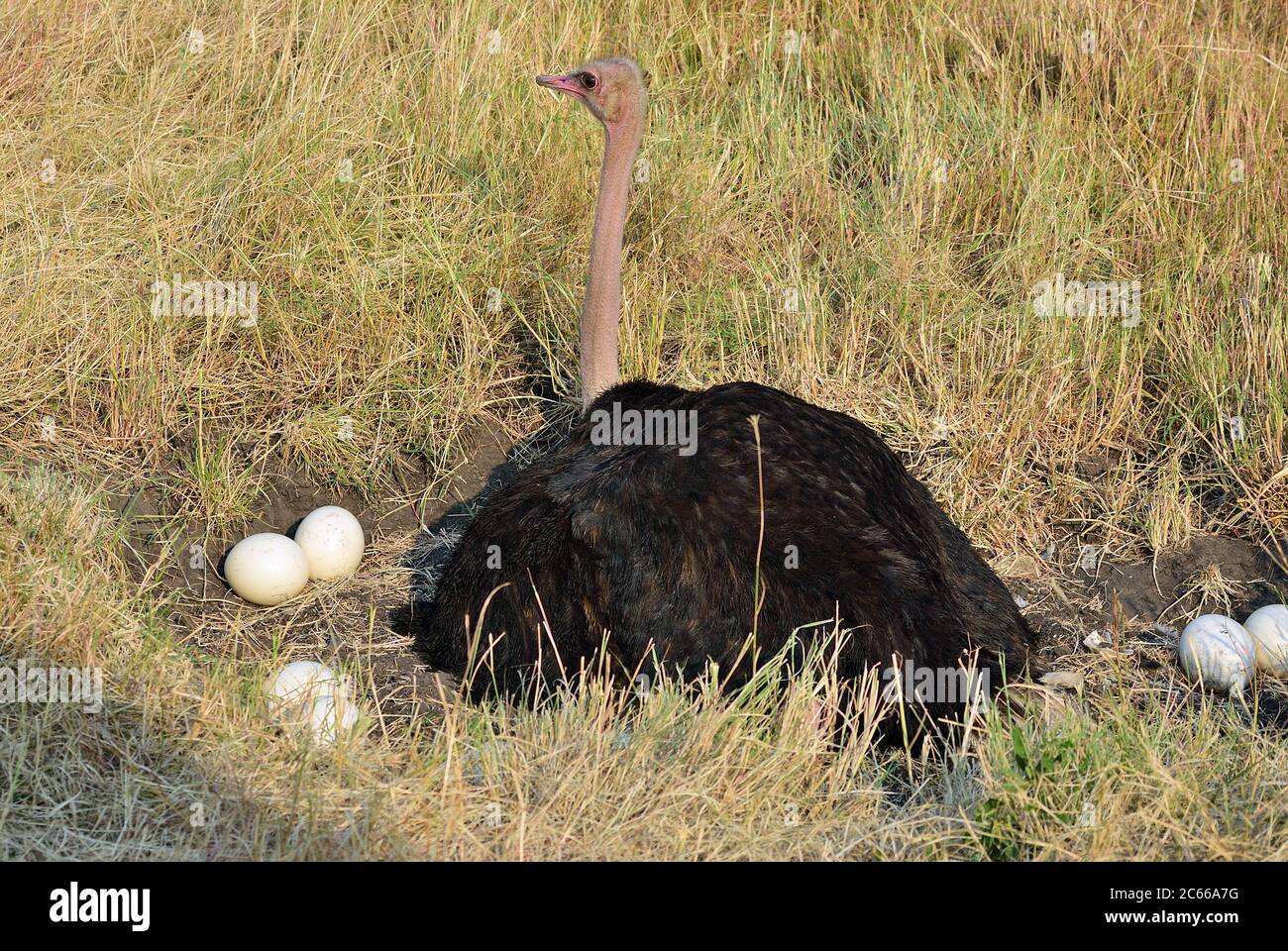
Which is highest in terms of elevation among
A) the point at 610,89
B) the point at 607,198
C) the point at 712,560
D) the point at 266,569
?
the point at 610,89

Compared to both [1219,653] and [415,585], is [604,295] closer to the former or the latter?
[415,585]

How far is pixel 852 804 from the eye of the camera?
343 cm

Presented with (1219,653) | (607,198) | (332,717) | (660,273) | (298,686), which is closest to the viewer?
(332,717)

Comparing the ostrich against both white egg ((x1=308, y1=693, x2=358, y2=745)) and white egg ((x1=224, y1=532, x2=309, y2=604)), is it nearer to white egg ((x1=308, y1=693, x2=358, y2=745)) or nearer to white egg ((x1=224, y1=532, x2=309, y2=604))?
white egg ((x1=308, y1=693, x2=358, y2=745))

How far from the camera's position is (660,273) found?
5676mm

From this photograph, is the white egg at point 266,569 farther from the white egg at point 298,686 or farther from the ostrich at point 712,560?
the white egg at point 298,686

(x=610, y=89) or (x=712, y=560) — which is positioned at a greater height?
(x=610, y=89)

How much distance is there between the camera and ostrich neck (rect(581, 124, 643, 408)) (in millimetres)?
4559

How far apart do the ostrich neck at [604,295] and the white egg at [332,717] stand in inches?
49.7

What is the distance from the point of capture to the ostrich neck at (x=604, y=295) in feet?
15.0

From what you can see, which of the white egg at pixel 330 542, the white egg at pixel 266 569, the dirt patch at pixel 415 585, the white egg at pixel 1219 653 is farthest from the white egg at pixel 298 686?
the white egg at pixel 1219 653

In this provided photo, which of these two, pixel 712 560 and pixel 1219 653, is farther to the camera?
pixel 1219 653

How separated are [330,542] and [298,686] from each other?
36.7 inches

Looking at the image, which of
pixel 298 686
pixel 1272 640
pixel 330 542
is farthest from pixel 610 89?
pixel 1272 640
